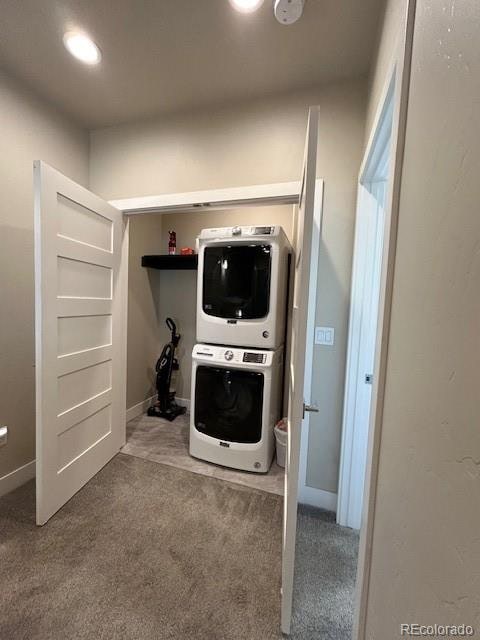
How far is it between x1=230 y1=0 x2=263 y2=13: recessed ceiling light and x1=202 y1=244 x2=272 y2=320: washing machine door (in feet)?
3.82

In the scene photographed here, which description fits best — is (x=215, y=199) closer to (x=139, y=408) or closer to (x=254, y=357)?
(x=254, y=357)

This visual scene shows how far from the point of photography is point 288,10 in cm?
119

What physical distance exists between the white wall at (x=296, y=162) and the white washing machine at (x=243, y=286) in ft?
1.30

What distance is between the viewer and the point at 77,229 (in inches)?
66.3

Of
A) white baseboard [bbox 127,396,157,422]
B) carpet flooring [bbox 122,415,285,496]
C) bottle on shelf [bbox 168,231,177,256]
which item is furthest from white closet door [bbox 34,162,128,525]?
bottle on shelf [bbox 168,231,177,256]

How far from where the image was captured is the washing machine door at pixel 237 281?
2.06 m

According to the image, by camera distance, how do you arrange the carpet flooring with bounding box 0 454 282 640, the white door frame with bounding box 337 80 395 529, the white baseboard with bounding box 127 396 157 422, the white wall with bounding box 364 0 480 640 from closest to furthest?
1. the white wall with bounding box 364 0 480 640
2. the carpet flooring with bounding box 0 454 282 640
3. the white door frame with bounding box 337 80 395 529
4. the white baseboard with bounding box 127 396 157 422

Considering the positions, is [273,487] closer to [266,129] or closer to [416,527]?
[416,527]

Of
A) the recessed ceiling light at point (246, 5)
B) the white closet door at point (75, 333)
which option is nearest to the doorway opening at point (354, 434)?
the recessed ceiling light at point (246, 5)

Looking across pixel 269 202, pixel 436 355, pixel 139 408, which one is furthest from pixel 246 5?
pixel 139 408

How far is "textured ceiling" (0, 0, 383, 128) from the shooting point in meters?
1.25

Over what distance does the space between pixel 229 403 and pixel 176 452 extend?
71 centimetres

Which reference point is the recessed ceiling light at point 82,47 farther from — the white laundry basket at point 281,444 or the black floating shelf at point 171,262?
the white laundry basket at point 281,444

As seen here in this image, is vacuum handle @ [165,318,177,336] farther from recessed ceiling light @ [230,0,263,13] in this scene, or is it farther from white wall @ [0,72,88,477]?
recessed ceiling light @ [230,0,263,13]
